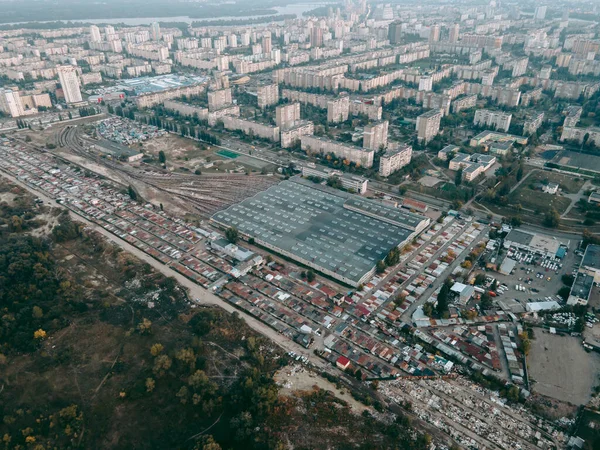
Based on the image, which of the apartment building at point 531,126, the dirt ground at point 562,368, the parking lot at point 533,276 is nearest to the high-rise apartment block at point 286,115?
the apartment building at point 531,126

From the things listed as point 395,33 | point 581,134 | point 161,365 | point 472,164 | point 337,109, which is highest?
point 395,33

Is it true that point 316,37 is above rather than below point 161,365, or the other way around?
above

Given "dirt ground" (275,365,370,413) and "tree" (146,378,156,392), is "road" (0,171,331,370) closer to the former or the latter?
"dirt ground" (275,365,370,413)

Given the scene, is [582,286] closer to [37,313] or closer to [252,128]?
[37,313]

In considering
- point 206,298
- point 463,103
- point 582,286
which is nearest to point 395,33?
point 463,103

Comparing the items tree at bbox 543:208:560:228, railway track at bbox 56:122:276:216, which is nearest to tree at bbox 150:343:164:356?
railway track at bbox 56:122:276:216

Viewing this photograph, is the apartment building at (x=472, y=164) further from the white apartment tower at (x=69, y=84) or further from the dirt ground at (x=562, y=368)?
the white apartment tower at (x=69, y=84)
